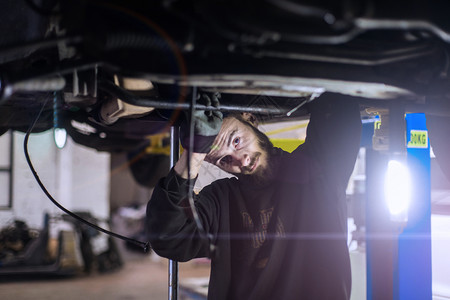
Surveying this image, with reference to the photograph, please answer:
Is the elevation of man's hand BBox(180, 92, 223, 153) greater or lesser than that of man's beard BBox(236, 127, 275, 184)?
greater

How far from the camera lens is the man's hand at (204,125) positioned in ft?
3.89

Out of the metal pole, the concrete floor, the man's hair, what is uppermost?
the man's hair

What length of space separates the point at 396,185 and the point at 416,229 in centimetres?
71

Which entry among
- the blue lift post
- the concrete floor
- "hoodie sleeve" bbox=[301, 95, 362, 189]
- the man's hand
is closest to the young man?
"hoodie sleeve" bbox=[301, 95, 362, 189]

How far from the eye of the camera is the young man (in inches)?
57.8

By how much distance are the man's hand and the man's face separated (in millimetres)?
353

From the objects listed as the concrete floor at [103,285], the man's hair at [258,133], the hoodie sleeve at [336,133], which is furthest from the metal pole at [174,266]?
the concrete floor at [103,285]

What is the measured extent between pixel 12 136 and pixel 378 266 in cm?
587

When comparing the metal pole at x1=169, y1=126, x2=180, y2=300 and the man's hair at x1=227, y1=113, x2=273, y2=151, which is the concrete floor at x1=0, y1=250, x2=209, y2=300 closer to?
the metal pole at x1=169, y1=126, x2=180, y2=300

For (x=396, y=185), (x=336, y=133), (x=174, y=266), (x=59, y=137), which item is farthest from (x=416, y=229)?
(x=59, y=137)

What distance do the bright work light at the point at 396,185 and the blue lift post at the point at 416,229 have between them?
0.64m

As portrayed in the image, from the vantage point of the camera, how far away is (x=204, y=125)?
121 cm

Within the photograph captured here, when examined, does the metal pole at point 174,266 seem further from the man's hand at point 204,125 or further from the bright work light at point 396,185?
the bright work light at point 396,185

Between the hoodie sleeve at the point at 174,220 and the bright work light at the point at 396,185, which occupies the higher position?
the bright work light at the point at 396,185
